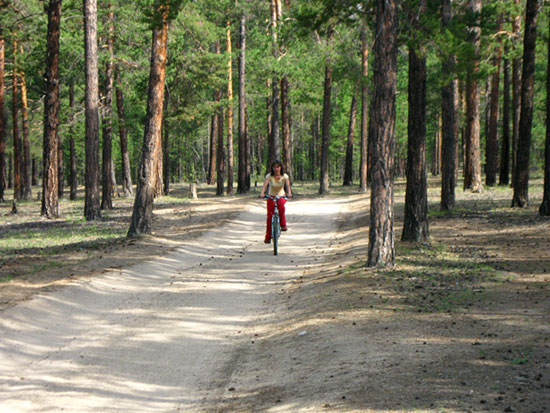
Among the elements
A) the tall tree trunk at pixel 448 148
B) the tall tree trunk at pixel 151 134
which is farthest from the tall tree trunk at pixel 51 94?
the tall tree trunk at pixel 448 148

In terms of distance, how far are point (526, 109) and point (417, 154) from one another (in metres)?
7.94

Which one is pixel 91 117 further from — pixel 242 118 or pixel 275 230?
pixel 242 118

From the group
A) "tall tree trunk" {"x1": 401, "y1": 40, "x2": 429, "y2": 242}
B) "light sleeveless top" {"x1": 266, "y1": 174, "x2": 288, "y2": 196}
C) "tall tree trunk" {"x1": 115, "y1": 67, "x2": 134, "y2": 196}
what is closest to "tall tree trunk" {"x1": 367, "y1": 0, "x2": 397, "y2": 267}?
"tall tree trunk" {"x1": 401, "y1": 40, "x2": 429, "y2": 242}

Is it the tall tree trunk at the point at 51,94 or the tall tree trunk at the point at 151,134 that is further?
the tall tree trunk at the point at 51,94

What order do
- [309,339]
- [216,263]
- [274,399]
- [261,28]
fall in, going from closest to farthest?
[274,399] < [309,339] < [216,263] < [261,28]

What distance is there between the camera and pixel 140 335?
770 cm

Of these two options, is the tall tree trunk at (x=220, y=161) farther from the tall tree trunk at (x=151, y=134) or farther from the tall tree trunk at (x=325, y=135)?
the tall tree trunk at (x=151, y=134)

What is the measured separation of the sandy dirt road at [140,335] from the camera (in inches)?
229

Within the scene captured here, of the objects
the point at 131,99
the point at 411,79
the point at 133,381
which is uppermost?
the point at 131,99

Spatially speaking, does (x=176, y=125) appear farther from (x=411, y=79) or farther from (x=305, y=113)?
(x=305, y=113)

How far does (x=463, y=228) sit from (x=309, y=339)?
10469 millimetres

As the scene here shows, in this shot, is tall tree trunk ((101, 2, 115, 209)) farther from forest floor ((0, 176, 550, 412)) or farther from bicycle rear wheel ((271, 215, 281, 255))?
bicycle rear wheel ((271, 215, 281, 255))

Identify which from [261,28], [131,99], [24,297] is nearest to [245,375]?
[24,297]

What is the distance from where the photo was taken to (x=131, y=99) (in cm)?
3331
